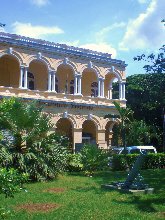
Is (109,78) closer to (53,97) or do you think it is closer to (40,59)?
(53,97)

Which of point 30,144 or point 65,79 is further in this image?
point 65,79

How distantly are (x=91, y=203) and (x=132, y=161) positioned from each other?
45.8ft

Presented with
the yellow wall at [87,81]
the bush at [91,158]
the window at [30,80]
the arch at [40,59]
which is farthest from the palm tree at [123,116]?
the window at [30,80]

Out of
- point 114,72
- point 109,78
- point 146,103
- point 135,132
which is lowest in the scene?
point 135,132

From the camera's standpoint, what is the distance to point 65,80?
102 feet

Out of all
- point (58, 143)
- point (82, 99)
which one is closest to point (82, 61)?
point (82, 99)

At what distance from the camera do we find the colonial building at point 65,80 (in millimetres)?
26422

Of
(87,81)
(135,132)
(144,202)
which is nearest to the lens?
(144,202)

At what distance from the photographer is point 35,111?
1764cm

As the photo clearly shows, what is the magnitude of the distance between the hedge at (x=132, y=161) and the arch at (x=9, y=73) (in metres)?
10.1

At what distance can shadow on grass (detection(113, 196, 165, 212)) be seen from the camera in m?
10.6

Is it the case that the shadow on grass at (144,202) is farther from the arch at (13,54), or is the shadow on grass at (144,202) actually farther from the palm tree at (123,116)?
the arch at (13,54)

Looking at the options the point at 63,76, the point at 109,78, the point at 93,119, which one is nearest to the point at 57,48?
the point at 63,76

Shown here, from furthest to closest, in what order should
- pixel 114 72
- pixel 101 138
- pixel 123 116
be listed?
pixel 114 72, pixel 101 138, pixel 123 116
